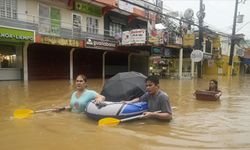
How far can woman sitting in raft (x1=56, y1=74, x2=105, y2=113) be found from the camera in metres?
6.86

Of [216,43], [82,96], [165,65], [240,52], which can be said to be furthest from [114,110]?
[240,52]

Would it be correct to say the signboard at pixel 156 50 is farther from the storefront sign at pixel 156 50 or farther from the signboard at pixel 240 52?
the signboard at pixel 240 52

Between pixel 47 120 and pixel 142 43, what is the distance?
52.5 ft

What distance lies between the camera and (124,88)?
24.6ft

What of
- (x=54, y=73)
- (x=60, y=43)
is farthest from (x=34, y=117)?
(x=54, y=73)

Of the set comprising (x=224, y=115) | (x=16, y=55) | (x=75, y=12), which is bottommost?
(x=224, y=115)

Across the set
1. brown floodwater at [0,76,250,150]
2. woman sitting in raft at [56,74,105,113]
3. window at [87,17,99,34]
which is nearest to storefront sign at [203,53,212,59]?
window at [87,17,99,34]

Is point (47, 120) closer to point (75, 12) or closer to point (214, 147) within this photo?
point (214, 147)

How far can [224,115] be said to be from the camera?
8461 millimetres

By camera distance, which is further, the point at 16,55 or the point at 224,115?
the point at 16,55

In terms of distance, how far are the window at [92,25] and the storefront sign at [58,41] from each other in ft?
8.68

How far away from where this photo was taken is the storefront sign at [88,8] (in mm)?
21641

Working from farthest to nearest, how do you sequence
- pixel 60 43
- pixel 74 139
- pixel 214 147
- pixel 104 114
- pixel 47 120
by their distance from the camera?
pixel 60 43, pixel 47 120, pixel 104 114, pixel 74 139, pixel 214 147

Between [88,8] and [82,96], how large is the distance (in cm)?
1646
